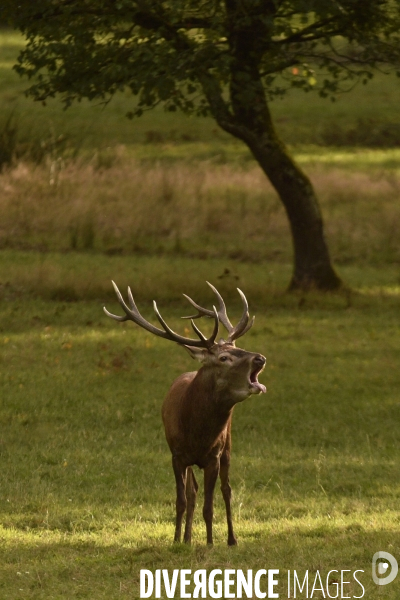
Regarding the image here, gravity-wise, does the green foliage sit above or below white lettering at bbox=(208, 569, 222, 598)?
above

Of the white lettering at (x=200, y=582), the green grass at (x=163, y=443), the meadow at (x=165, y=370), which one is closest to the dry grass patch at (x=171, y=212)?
the meadow at (x=165, y=370)

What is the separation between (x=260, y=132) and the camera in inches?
727

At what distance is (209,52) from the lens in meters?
16.9

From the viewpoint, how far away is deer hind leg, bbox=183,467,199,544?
7906mm

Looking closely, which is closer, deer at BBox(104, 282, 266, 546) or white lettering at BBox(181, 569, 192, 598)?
white lettering at BBox(181, 569, 192, 598)

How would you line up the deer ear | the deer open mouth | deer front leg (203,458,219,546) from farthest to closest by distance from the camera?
deer front leg (203,458,219,546)
the deer ear
the deer open mouth

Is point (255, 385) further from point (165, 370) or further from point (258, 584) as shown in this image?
point (165, 370)

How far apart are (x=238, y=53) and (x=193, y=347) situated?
11125mm

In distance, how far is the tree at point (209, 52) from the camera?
55.1 feet

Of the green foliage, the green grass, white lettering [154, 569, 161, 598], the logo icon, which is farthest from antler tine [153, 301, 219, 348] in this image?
the green foliage

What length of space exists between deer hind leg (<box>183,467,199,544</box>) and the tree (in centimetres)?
917

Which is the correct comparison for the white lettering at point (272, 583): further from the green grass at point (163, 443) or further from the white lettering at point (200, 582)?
the white lettering at point (200, 582)

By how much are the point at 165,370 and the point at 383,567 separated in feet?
22.8

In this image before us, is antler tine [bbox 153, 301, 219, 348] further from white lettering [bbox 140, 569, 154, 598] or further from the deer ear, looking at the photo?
white lettering [bbox 140, 569, 154, 598]
